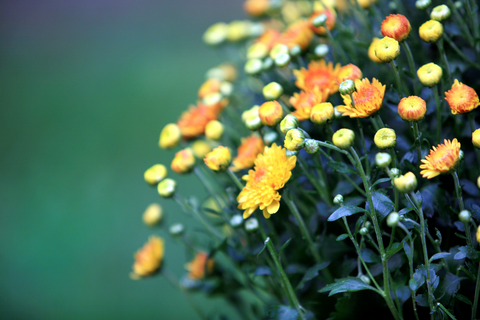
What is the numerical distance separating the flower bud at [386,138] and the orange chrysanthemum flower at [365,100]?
3cm

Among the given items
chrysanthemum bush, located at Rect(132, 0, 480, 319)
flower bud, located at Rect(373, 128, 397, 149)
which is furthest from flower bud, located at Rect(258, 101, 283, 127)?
flower bud, located at Rect(373, 128, 397, 149)

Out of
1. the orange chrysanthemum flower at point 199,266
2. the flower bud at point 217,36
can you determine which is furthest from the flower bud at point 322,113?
the flower bud at point 217,36

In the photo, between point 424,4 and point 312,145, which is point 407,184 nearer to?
point 312,145

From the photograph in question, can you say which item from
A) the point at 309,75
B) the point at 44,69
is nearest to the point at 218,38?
the point at 309,75

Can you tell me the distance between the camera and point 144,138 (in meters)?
1.22

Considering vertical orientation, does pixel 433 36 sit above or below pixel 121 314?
above

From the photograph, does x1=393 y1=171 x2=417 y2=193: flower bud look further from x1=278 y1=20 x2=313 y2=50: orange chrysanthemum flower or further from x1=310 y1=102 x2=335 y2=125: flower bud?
x1=278 y1=20 x2=313 y2=50: orange chrysanthemum flower

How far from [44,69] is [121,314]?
108 cm

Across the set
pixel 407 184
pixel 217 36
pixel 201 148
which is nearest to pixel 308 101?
pixel 407 184

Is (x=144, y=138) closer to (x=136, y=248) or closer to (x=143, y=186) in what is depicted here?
(x=143, y=186)

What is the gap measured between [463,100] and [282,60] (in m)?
0.20

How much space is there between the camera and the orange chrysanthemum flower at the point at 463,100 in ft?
1.08

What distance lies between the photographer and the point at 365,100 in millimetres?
344

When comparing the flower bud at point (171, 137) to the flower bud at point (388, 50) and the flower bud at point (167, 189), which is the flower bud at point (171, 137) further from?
the flower bud at point (388, 50)
